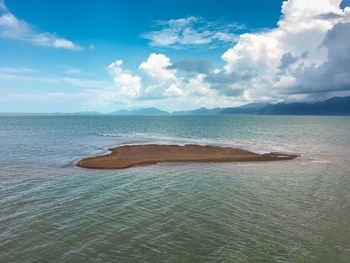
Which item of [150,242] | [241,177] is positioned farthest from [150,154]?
[150,242]

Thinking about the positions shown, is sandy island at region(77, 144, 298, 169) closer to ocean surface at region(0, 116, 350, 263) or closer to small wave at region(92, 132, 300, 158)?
ocean surface at region(0, 116, 350, 263)

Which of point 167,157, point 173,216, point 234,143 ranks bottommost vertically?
point 234,143

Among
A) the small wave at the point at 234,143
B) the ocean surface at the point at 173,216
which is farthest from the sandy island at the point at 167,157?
the small wave at the point at 234,143

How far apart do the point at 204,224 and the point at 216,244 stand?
3514 mm

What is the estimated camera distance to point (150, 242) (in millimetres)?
20984

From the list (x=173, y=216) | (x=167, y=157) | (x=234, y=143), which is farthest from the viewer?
(x=234, y=143)

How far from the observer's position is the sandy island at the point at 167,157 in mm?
50500

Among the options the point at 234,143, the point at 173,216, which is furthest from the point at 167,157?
the point at 234,143

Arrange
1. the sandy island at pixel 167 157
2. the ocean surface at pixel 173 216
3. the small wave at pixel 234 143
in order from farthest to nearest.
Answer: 1. the small wave at pixel 234 143
2. the sandy island at pixel 167 157
3. the ocean surface at pixel 173 216

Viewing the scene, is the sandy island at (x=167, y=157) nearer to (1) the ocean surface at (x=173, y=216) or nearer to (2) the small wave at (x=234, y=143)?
(1) the ocean surface at (x=173, y=216)

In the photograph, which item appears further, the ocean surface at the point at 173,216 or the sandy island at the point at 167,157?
the sandy island at the point at 167,157

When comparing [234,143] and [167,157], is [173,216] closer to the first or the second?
[167,157]

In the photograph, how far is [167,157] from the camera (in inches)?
2238

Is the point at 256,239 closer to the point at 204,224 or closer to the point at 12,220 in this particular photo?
the point at 204,224
